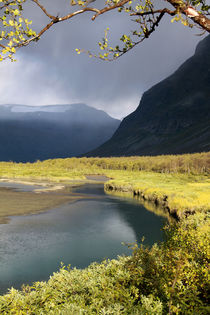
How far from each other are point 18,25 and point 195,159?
197 metres

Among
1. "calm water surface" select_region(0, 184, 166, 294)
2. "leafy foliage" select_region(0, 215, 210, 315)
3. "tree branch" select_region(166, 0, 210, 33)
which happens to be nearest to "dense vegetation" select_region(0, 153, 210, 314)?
"leafy foliage" select_region(0, 215, 210, 315)

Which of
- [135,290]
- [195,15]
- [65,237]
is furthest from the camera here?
[65,237]

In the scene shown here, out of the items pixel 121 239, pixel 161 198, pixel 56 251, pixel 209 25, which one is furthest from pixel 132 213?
pixel 209 25

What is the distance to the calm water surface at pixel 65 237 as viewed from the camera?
871 inches

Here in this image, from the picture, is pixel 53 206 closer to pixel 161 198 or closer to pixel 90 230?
pixel 90 230

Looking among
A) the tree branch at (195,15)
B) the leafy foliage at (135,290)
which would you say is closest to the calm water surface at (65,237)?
the leafy foliage at (135,290)

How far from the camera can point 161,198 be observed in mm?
57125

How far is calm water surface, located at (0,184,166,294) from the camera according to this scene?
2212cm

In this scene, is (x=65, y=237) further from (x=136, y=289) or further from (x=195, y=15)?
(x=195, y=15)

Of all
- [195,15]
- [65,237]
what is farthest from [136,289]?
[65,237]

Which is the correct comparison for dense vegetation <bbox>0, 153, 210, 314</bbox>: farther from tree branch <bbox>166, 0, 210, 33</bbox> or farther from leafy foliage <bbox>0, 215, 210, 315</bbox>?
tree branch <bbox>166, 0, 210, 33</bbox>

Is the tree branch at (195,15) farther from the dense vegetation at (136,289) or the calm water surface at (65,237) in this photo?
the calm water surface at (65,237)

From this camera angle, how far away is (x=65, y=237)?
31.6m

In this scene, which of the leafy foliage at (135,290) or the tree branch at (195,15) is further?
the leafy foliage at (135,290)
